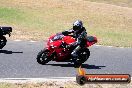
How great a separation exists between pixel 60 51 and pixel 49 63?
0.72 metres

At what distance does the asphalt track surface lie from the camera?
53.2 feet

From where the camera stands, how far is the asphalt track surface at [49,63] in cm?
1622

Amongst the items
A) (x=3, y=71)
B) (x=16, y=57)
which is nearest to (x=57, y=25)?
(x=16, y=57)

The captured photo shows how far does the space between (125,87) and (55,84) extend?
2310 millimetres

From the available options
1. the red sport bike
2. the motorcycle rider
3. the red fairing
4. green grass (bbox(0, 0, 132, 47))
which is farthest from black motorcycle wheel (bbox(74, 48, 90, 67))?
green grass (bbox(0, 0, 132, 47))

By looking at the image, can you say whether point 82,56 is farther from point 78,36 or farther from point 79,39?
point 78,36

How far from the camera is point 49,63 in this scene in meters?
18.2

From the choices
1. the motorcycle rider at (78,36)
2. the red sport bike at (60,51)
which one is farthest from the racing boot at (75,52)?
the red sport bike at (60,51)

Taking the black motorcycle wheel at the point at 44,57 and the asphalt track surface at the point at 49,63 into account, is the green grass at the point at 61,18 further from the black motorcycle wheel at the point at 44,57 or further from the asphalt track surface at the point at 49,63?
the black motorcycle wheel at the point at 44,57

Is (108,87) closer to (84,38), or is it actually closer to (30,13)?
(84,38)

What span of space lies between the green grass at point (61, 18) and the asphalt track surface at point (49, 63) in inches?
121

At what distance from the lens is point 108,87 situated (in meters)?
14.7

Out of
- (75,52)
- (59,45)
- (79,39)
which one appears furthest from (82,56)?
(59,45)

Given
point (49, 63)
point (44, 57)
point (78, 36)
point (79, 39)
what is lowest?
point (49, 63)
